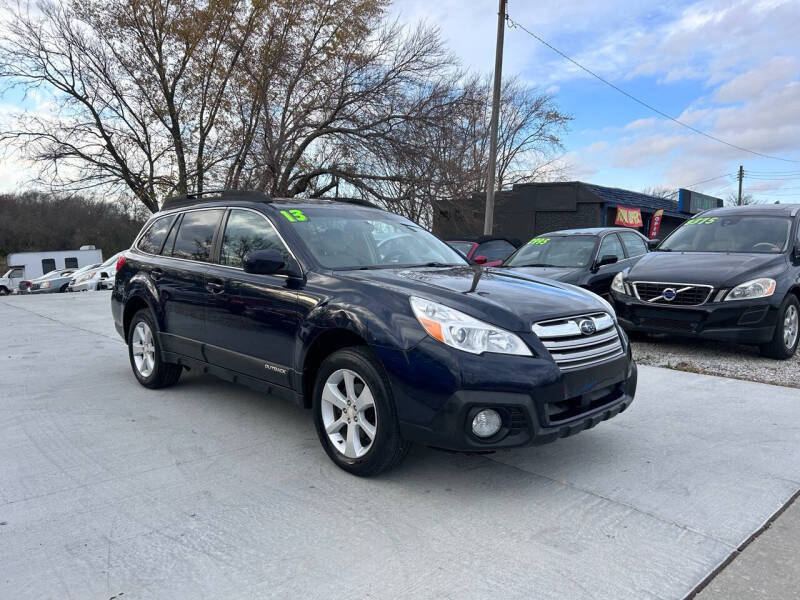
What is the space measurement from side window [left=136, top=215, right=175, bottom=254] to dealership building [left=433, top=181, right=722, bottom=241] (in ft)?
57.6

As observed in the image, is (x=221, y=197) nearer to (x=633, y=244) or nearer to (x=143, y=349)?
(x=143, y=349)

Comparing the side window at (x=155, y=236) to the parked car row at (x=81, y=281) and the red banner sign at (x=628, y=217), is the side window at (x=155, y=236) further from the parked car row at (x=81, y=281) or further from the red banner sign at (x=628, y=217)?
the red banner sign at (x=628, y=217)

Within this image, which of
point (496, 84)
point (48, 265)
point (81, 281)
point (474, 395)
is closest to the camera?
point (474, 395)

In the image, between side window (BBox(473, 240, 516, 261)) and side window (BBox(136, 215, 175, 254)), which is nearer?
side window (BBox(136, 215, 175, 254))

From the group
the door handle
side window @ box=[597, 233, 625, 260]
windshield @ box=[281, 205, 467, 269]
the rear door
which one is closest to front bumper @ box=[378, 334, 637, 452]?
windshield @ box=[281, 205, 467, 269]

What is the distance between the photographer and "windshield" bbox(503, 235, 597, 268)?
891cm

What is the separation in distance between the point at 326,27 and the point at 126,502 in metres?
22.7

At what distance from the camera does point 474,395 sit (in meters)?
3.04

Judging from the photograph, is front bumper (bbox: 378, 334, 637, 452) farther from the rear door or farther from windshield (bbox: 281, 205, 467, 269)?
the rear door

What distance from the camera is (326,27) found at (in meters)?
22.9

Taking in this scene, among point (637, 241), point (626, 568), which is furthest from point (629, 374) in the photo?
point (637, 241)

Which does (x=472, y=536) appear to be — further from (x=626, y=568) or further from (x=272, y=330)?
(x=272, y=330)

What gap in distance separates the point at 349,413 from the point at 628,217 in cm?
2612

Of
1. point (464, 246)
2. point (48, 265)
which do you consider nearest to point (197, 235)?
point (464, 246)
